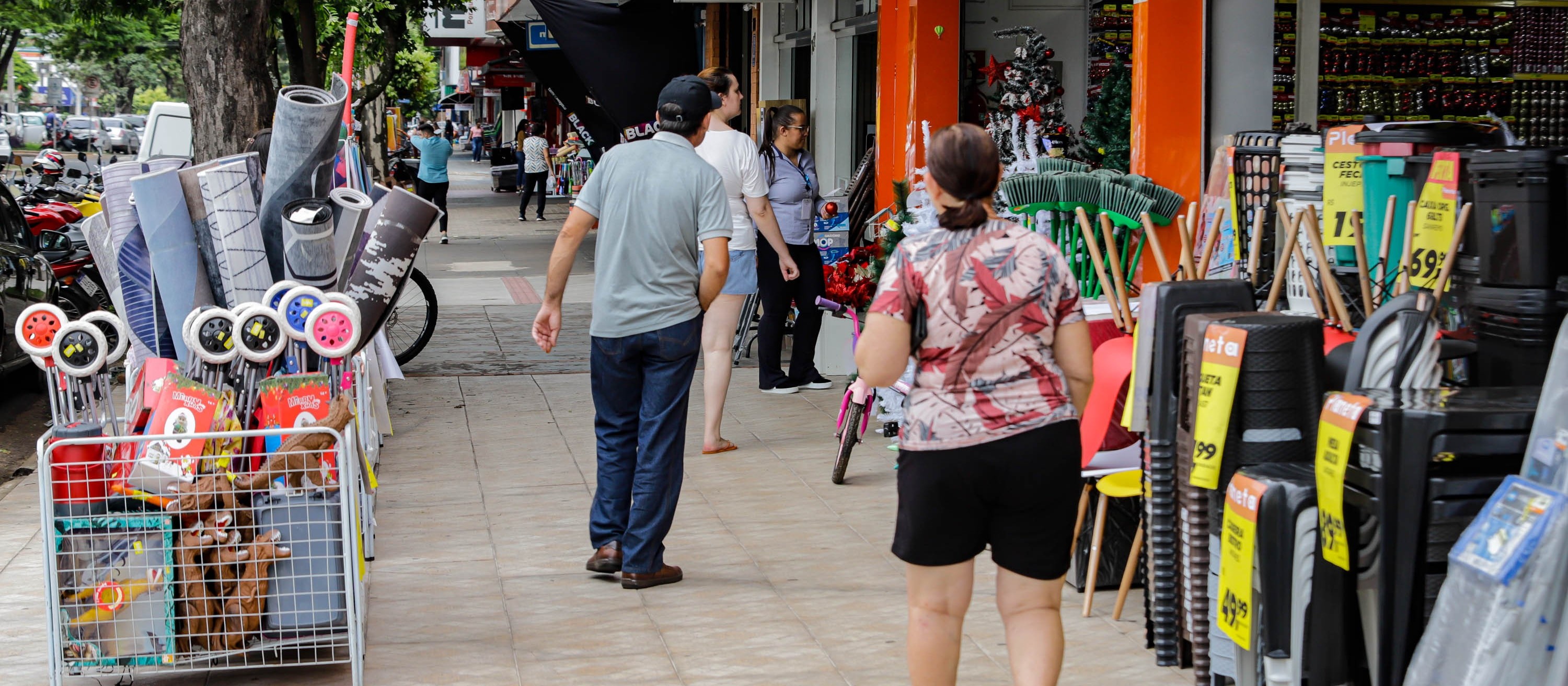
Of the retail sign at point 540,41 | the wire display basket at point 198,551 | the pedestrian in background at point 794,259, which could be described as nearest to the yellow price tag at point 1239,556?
the wire display basket at point 198,551

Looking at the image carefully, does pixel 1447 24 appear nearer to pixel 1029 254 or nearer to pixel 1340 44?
pixel 1340 44

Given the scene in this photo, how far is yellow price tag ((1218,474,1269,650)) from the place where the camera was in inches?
134

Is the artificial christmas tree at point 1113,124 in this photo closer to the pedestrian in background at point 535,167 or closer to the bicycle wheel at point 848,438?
the bicycle wheel at point 848,438

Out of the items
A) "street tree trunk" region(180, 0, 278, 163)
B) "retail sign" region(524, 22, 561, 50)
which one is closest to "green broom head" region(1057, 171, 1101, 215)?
"street tree trunk" region(180, 0, 278, 163)

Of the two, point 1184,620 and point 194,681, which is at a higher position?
point 1184,620

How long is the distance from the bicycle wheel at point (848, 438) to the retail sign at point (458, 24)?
22239mm

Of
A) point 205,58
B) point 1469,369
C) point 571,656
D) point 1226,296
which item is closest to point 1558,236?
point 1469,369

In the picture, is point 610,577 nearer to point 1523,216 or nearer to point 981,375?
point 981,375

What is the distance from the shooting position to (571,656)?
14.8 ft

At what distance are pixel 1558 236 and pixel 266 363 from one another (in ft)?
11.5

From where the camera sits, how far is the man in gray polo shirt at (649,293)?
16.2ft

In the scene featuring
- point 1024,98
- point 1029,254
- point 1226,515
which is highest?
point 1024,98

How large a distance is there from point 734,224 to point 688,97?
2031 mm

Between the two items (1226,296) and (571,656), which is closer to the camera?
(1226,296)
